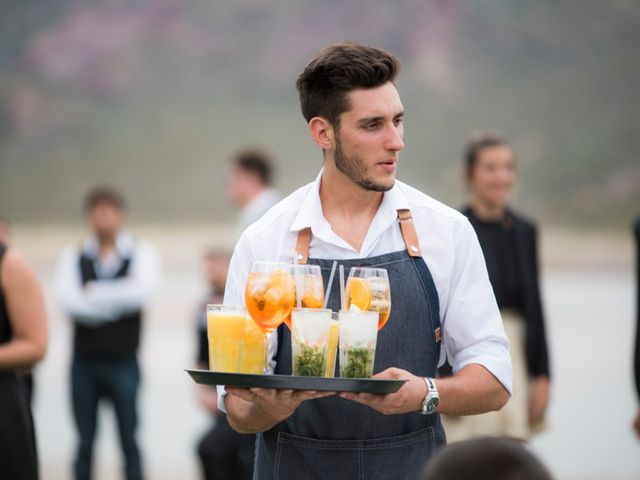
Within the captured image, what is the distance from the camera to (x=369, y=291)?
240 centimetres

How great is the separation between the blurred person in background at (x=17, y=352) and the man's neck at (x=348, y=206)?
4.46 feet

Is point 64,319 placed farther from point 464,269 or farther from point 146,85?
point 464,269

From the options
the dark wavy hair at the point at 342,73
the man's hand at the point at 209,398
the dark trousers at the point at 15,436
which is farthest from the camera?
the man's hand at the point at 209,398

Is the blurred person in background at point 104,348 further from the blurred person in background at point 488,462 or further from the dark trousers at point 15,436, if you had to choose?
the blurred person in background at point 488,462

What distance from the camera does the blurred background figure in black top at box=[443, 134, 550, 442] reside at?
4.76 metres

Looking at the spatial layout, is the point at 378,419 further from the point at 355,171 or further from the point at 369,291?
the point at 355,171

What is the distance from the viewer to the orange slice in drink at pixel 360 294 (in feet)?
7.87

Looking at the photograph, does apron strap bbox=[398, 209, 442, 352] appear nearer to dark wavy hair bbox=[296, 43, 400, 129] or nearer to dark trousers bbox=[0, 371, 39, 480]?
dark wavy hair bbox=[296, 43, 400, 129]

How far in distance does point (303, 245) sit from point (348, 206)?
0.16 meters

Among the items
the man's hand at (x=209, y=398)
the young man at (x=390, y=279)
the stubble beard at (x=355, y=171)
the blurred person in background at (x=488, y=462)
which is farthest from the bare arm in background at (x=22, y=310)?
the man's hand at (x=209, y=398)

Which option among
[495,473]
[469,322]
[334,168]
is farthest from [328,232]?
[495,473]

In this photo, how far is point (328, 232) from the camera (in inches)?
105

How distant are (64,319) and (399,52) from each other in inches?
121

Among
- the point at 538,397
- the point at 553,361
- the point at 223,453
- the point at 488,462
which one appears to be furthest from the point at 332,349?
the point at 553,361
